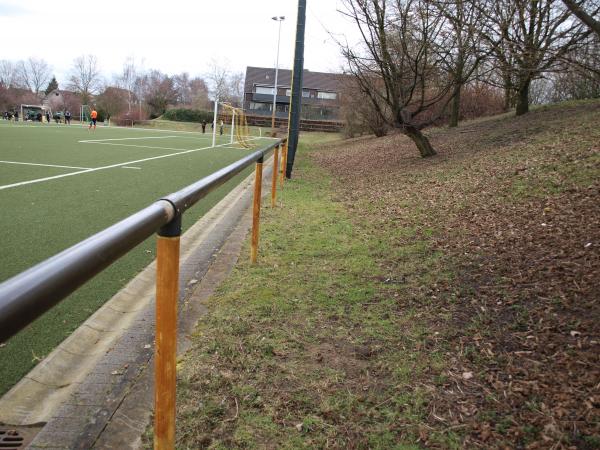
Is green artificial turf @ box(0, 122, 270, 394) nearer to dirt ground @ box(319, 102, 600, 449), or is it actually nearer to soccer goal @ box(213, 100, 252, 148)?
dirt ground @ box(319, 102, 600, 449)

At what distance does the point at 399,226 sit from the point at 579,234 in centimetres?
230

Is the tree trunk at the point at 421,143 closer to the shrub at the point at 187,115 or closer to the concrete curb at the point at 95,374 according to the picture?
the concrete curb at the point at 95,374

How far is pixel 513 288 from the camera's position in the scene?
3850 mm

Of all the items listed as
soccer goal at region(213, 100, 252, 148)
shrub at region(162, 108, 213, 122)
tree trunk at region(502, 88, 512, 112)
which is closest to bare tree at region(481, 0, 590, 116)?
tree trunk at region(502, 88, 512, 112)

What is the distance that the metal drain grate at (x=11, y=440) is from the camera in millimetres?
2097

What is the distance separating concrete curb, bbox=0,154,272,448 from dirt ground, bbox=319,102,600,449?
59.7 inches

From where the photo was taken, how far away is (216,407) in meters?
2.40

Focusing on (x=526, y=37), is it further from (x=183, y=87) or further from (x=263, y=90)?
(x=183, y=87)

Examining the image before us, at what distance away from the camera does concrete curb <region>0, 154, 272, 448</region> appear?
7.26 ft

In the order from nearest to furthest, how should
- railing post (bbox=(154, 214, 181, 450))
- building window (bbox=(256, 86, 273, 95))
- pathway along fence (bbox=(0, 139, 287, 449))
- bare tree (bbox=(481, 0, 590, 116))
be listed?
pathway along fence (bbox=(0, 139, 287, 449))
railing post (bbox=(154, 214, 181, 450))
bare tree (bbox=(481, 0, 590, 116))
building window (bbox=(256, 86, 273, 95))

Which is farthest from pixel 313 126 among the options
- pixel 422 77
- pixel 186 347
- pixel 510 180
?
pixel 186 347

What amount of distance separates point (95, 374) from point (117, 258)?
178 cm

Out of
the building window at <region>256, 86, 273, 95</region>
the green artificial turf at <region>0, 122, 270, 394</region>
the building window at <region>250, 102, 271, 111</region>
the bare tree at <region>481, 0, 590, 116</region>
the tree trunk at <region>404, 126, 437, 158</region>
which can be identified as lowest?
the green artificial turf at <region>0, 122, 270, 394</region>

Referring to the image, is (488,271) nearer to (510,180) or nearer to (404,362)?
(404,362)
